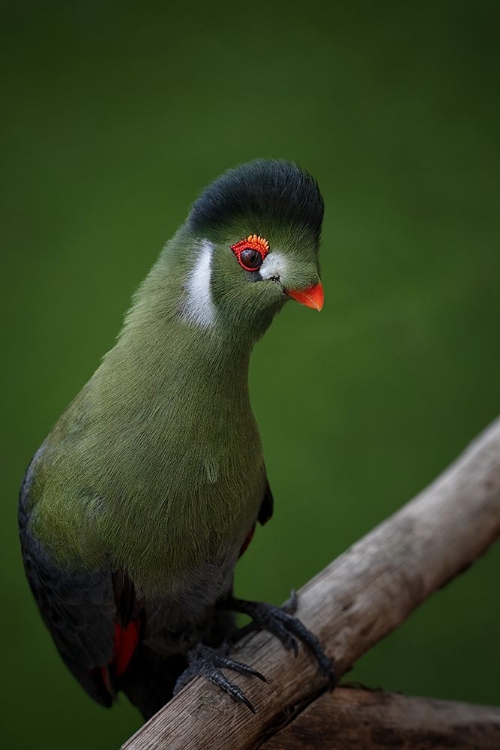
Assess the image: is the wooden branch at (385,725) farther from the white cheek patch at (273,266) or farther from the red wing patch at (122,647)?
the white cheek patch at (273,266)

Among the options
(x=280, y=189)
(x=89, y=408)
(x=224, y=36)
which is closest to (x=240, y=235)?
(x=280, y=189)

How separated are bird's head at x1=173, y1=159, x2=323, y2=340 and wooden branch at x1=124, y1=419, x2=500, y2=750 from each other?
599 mm

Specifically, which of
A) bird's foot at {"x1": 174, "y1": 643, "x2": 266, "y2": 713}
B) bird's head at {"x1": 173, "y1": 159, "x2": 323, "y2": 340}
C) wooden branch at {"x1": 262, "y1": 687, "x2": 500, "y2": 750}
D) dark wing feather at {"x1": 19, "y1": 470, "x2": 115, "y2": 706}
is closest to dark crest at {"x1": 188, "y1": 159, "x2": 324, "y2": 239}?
bird's head at {"x1": 173, "y1": 159, "x2": 323, "y2": 340}

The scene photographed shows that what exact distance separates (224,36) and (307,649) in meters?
1.80

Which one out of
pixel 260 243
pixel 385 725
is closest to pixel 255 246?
pixel 260 243

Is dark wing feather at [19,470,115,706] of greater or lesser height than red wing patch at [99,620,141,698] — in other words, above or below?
above

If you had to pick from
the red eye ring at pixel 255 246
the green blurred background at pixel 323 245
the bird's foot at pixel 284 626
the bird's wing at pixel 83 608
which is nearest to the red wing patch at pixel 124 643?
the bird's wing at pixel 83 608

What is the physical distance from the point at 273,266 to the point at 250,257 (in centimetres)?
4

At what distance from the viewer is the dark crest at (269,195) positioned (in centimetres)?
118

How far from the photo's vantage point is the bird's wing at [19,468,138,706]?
1305 millimetres

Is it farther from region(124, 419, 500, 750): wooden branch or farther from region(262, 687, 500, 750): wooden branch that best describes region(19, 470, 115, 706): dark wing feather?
region(262, 687, 500, 750): wooden branch

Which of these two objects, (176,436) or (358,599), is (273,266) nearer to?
(176,436)

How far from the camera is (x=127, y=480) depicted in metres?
1.24

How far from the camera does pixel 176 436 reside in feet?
4.05
